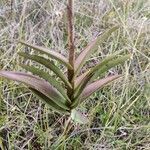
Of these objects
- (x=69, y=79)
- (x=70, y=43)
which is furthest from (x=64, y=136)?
(x=70, y=43)

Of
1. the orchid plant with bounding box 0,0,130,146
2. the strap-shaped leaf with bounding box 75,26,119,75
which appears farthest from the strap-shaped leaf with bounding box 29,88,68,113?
the strap-shaped leaf with bounding box 75,26,119,75

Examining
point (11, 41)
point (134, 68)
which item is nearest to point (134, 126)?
point (134, 68)

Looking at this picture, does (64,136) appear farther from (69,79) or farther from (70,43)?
(70,43)

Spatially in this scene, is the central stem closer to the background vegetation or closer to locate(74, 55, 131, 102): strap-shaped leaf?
locate(74, 55, 131, 102): strap-shaped leaf

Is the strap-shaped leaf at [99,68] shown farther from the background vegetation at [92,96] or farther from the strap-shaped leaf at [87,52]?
the background vegetation at [92,96]

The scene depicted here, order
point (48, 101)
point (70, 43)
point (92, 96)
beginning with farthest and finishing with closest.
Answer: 1. point (92, 96)
2. point (48, 101)
3. point (70, 43)

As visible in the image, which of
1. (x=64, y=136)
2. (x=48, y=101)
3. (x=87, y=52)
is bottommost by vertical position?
(x=64, y=136)
